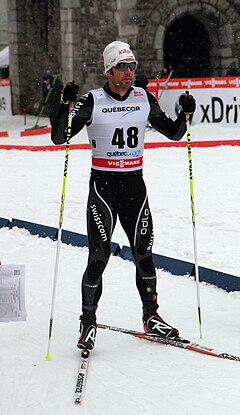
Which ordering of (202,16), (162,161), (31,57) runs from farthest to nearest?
(31,57), (202,16), (162,161)

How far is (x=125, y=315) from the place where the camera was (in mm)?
6215

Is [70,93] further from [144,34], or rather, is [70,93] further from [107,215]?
[144,34]

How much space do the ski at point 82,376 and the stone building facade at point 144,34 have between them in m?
17.1

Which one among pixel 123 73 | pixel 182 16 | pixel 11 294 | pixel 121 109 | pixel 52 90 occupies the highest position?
pixel 182 16

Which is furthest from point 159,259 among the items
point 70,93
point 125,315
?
point 70,93

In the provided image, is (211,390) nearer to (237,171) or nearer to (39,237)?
(39,237)

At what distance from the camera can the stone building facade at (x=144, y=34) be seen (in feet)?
70.2

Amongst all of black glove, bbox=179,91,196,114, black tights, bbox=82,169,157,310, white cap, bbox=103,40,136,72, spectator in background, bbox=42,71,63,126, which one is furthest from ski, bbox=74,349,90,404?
spectator in background, bbox=42,71,63,126

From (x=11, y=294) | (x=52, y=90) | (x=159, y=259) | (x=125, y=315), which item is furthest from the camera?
(x=52, y=90)

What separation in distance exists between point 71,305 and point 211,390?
7.48 feet

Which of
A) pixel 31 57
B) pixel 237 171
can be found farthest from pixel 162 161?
pixel 31 57

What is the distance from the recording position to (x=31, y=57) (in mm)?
27578

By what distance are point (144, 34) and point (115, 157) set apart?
16.7 m

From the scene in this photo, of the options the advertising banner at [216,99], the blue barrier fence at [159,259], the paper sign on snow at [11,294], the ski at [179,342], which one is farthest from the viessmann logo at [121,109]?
the advertising banner at [216,99]
